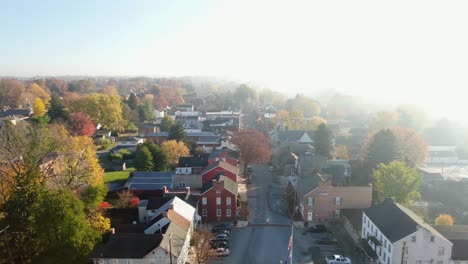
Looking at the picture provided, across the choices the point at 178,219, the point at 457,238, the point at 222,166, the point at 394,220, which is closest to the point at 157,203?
the point at 178,219

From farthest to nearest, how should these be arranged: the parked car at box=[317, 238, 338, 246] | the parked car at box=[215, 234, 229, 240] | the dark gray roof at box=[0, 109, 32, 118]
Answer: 1. the dark gray roof at box=[0, 109, 32, 118]
2. the parked car at box=[215, 234, 229, 240]
3. the parked car at box=[317, 238, 338, 246]

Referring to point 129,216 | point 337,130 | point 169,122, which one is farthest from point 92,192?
point 337,130

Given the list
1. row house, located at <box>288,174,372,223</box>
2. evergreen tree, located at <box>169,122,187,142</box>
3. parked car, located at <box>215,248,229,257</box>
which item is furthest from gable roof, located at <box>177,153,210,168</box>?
parked car, located at <box>215,248,229,257</box>

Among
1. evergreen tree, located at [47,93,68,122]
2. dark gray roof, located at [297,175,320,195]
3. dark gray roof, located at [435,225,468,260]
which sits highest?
evergreen tree, located at [47,93,68,122]

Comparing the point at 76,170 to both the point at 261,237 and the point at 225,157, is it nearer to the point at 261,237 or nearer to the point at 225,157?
the point at 225,157

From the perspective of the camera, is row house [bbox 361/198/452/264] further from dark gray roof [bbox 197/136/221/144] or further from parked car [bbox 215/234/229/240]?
dark gray roof [bbox 197/136/221/144]

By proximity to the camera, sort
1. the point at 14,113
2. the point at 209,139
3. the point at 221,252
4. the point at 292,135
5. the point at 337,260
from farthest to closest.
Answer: the point at 14,113 < the point at 209,139 < the point at 292,135 < the point at 221,252 < the point at 337,260

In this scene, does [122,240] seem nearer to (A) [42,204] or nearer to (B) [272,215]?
(A) [42,204]
